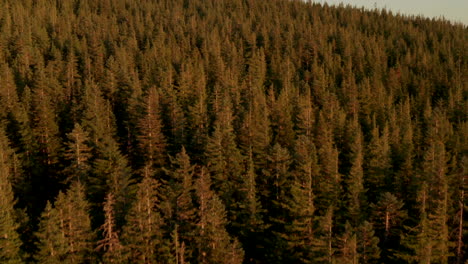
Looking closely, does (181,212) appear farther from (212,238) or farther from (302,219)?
(302,219)

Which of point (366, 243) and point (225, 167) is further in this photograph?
point (225, 167)

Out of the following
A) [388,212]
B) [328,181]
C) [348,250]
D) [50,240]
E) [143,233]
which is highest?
[328,181]

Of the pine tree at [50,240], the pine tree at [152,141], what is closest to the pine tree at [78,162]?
the pine tree at [152,141]

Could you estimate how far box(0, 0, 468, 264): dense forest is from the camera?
39.4m

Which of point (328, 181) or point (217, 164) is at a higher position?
point (217, 164)

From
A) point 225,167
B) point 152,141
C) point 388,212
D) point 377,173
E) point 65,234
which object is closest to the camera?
point 65,234

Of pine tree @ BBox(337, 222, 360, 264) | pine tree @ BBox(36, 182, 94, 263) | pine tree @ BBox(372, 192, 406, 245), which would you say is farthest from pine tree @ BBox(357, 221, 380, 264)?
pine tree @ BBox(36, 182, 94, 263)

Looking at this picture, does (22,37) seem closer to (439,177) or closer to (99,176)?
Result: (99,176)

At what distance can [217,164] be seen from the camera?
53.1 metres

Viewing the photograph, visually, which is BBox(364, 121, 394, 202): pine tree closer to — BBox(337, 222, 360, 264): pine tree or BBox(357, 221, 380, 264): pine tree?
BBox(357, 221, 380, 264): pine tree

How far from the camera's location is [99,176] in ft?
165

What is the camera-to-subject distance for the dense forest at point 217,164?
3944 cm

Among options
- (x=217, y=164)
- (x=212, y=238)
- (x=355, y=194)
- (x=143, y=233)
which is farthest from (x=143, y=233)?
(x=355, y=194)

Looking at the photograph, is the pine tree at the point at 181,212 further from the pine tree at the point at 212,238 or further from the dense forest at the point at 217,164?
the pine tree at the point at 212,238
